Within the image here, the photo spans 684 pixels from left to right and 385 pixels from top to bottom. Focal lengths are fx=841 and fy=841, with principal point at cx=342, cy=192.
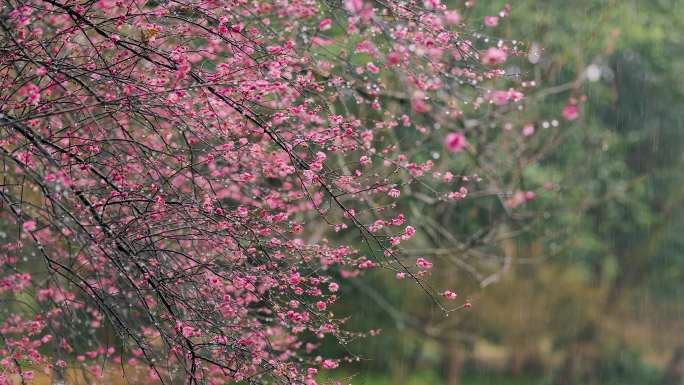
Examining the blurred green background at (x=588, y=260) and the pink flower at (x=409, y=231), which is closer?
the pink flower at (x=409, y=231)

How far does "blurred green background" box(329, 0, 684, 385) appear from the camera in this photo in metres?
12.2

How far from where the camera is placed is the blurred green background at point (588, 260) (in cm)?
1220

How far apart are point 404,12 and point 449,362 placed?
10266mm

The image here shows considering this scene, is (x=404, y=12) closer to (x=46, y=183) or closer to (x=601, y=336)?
(x=46, y=183)

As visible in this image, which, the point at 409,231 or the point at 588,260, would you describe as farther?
the point at 588,260

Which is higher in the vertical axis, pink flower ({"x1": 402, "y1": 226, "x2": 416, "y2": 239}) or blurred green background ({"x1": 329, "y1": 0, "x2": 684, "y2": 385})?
blurred green background ({"x1": 329, "y1": 0, "x2": 684, "y2": 385})

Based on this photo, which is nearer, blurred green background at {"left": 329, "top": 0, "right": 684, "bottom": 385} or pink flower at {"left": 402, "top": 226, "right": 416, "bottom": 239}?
pink flower at {"left": 402, "top": 226, "right": 416, "bottom": 239}

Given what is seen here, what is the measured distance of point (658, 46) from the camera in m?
13.9

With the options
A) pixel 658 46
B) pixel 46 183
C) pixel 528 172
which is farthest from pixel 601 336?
pixel 46 183

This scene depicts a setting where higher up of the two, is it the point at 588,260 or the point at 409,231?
the point at 588,260

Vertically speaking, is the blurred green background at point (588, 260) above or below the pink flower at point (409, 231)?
above

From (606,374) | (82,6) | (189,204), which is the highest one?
(606,374)

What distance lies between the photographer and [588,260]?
1468 cm

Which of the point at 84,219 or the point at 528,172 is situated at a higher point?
the point at 528,172
